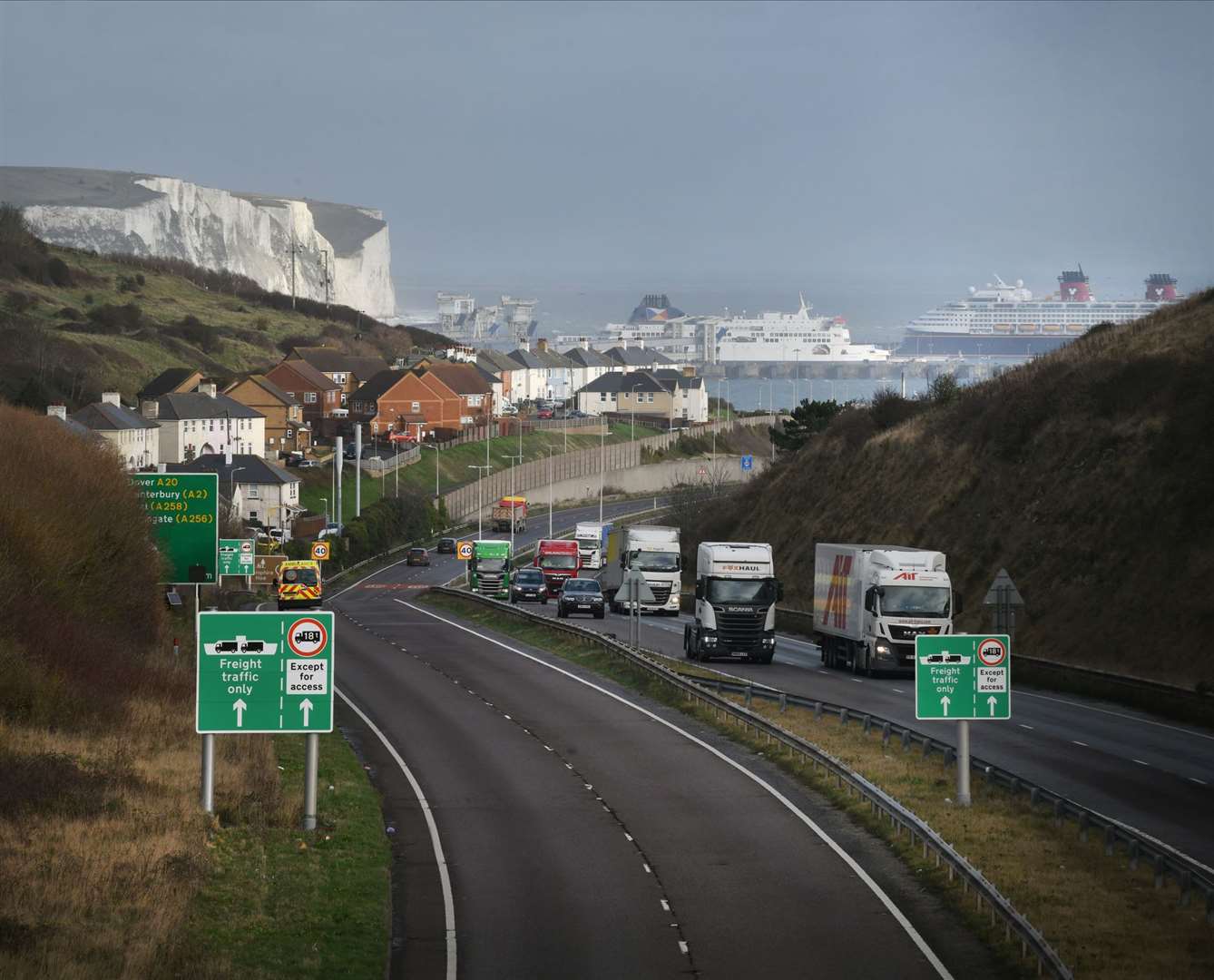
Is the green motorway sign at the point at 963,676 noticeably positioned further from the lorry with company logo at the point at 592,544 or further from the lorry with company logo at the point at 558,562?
the lorry with company logo at the point at 592,544

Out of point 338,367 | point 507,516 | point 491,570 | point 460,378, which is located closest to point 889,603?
point 491,570

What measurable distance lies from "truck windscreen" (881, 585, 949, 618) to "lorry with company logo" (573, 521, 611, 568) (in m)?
54.0

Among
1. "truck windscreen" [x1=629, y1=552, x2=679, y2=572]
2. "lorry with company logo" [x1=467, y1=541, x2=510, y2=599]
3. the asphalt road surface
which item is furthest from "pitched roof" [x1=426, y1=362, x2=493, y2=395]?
the asphalt road surface

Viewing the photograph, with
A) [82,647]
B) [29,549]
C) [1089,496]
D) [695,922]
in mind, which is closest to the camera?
[695,922]

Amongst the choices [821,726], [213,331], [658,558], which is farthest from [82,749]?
[213,331]

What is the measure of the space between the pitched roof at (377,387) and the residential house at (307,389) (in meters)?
2.50

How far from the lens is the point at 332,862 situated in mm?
22719

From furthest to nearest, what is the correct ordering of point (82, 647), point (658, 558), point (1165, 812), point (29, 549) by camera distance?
point (658, 558)
point (29, 549)
point (82, 647)
point (1165, 812)

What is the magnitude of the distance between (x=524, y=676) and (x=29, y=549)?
1459cm

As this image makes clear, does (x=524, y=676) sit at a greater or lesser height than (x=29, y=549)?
lesser

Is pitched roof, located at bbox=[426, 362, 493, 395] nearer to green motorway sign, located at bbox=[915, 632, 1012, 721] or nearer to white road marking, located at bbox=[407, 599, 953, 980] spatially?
white road marking, located at bbox=[407, 599, 953, 980]

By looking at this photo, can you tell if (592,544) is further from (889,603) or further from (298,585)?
(889,603)

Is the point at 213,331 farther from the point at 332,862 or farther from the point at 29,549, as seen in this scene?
the point at 332,862

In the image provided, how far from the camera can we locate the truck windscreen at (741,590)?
49594 millimetres
